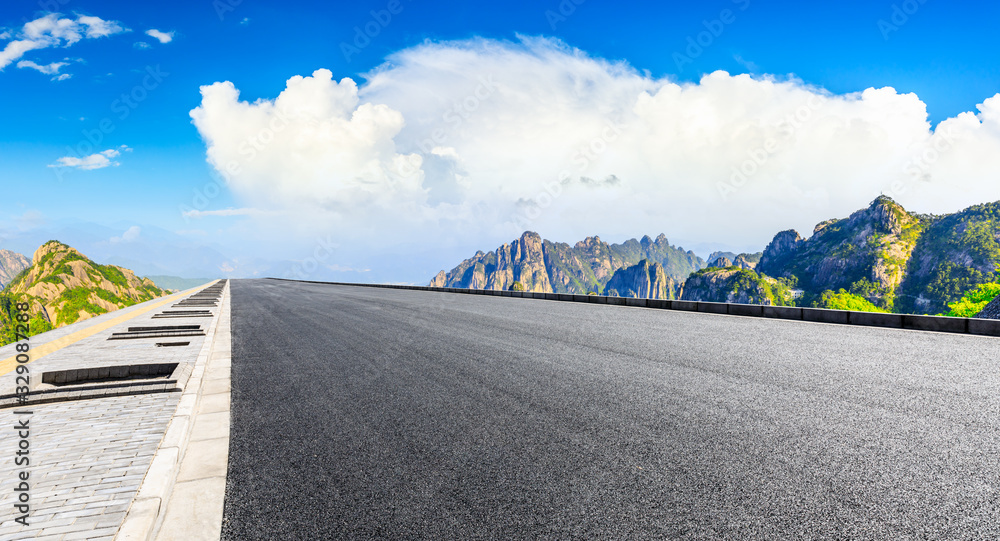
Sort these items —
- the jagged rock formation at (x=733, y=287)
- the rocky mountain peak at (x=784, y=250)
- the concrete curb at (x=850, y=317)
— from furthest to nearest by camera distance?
1. the rocky mountain peak at (x=784, y=250)
2. the jagged rock formation at (x=733, y=287)
3. the concrete curb at (x=850, y=317)

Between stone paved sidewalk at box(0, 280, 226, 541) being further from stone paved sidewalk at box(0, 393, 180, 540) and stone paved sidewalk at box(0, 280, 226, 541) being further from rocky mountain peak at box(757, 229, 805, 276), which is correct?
rocky mountain peak at box(757, 229, 805, 276)

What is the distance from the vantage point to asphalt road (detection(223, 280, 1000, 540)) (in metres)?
2.69

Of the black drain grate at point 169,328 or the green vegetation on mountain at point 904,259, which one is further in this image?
the green vegetation on mountain at point 904,259

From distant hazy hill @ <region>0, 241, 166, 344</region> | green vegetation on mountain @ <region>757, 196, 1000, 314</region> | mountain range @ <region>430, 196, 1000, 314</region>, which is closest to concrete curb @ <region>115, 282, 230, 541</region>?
mountain range @ <region>430, 196, 1000, 314</region>

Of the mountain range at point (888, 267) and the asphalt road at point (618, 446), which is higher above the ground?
the mountain range at point (888, 267)

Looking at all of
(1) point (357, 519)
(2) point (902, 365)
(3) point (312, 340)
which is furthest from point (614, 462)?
(3) point (312, 340)

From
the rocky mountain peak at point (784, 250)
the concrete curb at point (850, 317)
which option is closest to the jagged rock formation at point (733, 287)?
the rocky mountain peak at point (784, 250)

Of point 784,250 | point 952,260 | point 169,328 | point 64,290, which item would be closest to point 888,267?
point 952,260

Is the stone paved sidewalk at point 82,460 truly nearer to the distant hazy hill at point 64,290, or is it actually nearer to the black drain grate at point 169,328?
the black drain grate at point 169,328

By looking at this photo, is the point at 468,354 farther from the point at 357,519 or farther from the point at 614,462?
the point at 357,519

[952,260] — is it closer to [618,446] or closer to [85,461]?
[618,446]

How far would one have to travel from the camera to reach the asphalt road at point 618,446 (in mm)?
2688

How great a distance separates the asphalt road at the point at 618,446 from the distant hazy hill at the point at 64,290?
165 m

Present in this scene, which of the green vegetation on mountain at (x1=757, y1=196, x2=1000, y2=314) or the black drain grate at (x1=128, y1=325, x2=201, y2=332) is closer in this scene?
the black drain grate at (x1=128, y1=325, x2=201, y2=332)
